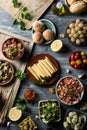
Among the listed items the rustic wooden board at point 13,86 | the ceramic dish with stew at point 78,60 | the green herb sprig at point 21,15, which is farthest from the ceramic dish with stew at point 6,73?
the ceramic dish with stew at point 78,60

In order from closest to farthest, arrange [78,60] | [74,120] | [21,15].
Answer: [74,120], [78,60], [21,15]

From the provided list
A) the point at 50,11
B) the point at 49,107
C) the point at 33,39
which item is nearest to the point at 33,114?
the point at 49,107

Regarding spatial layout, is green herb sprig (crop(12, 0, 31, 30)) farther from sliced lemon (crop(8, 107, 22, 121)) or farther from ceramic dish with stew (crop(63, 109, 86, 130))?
ceramic dish with stew (crop(63, 109, 86, 130))

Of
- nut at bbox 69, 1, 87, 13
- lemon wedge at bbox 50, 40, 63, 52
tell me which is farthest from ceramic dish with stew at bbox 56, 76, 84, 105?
nut at bbox 69, 1, 87, 13

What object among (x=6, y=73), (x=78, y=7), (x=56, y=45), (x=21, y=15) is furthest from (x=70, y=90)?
(x=21, y=15)

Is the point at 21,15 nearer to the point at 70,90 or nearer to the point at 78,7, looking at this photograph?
the point at 78,7

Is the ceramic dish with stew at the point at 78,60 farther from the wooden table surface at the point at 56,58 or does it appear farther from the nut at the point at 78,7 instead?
the nut at the point at 78,7
